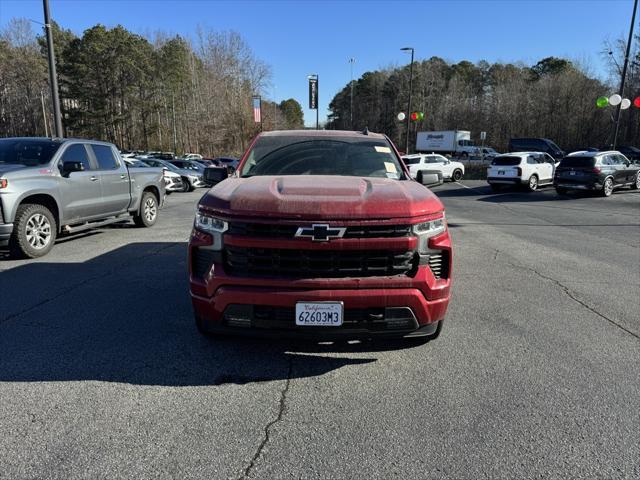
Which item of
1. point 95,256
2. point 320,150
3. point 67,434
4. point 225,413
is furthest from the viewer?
point 95,256

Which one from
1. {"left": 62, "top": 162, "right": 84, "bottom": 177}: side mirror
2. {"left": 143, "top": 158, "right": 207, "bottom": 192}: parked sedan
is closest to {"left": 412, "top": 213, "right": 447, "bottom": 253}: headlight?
{"left": 62, "top": 162, "right": 84, "bottom": 177}: side mirror

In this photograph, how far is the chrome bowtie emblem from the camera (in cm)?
303

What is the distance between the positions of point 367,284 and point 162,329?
225 centimetres

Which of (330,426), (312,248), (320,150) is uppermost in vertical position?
(320,150)

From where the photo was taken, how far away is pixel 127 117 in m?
62.0

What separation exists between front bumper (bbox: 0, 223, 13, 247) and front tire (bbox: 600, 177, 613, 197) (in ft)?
67.3

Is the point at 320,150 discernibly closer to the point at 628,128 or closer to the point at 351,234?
the point at 351,234

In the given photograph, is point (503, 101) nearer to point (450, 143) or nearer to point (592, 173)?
point (450, 143)

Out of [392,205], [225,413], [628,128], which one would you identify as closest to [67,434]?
[225,413]

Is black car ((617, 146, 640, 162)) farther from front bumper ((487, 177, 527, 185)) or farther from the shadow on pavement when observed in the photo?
the shadow on pavement

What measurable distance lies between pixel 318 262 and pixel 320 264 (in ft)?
0.07

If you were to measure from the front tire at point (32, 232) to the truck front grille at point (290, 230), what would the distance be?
17.5 feet

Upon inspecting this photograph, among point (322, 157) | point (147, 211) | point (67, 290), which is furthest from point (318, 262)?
point (147, 211)

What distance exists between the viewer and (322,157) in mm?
4734
